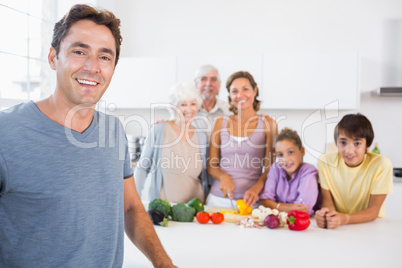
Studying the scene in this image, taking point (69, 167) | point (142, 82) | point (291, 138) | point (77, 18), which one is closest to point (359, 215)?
point (291, 138)

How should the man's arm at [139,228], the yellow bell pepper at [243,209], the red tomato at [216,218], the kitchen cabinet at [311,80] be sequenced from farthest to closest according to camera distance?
1. the kitchen cabinet at [311,80]
2. the yellow bell pepper at [243,209]
3. the red tomato at [216,218]
4. the man's arm at [139,228]

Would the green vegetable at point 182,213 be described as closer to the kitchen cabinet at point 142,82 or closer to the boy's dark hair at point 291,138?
the boy's dark hair at point 291,138

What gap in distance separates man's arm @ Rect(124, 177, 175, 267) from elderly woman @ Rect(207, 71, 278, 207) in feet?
3.23

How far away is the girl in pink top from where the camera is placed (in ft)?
6.01

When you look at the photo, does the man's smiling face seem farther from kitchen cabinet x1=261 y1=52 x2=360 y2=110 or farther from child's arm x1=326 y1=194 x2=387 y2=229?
kitchen cabinet x1=261 y1=52 x2=360 y2=110

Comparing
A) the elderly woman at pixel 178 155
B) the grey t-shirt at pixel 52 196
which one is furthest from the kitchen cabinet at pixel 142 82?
the grey t-shirt at pixel 52 196

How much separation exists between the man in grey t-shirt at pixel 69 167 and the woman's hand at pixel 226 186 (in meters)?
0.88

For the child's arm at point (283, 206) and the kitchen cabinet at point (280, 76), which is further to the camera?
the kitchen cabinet at point (280, 76)

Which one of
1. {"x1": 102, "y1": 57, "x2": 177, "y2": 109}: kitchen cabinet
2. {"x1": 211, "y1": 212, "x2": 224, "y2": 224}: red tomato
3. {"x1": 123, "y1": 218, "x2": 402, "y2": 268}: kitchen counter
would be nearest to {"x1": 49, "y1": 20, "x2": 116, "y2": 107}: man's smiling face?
{"x1": 123, "y1": 218, "x2": 402, "y2": 268}: kitchen counter

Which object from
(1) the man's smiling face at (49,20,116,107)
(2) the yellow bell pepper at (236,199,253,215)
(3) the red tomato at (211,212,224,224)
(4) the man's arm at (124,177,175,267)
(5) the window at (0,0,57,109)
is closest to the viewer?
(1) the man's smiling face at (49,20,116,107)

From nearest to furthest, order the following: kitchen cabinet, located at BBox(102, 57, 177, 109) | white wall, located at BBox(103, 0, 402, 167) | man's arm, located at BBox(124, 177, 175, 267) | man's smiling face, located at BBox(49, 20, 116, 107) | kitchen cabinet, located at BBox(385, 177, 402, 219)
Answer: man's smiling face, located at BBox(49, 20, 116, 107), man's arm, located at BBox(124, 177, 175, 267), kitchen cabinet, located at BBox(385, 177, 402, 219), white wall, located at BBox(103, 0, 402, 167), kitchen cabinet, located at BBox(102, 57, 177, 109)

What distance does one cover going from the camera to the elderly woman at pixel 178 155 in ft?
7.45

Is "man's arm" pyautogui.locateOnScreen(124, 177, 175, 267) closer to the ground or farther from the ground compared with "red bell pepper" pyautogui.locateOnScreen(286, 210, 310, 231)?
farther from the ground

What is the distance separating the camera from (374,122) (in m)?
3.72
